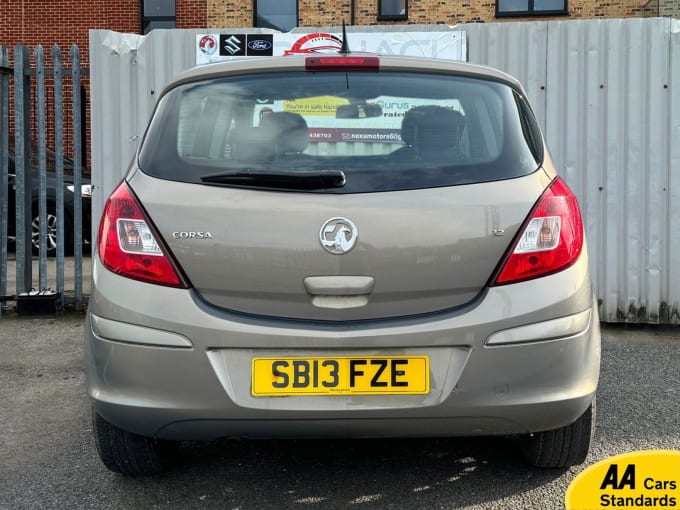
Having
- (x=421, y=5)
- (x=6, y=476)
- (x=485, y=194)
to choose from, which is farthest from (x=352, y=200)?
(x=421, y=5)

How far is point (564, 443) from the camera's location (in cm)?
286

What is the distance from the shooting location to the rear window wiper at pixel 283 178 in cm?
248

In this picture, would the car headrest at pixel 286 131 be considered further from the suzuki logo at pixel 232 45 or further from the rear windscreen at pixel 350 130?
the suzuki logo at pixel 232 45

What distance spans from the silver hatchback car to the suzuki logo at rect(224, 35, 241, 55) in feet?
13.9

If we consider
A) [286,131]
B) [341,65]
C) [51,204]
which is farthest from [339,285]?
[51,204]

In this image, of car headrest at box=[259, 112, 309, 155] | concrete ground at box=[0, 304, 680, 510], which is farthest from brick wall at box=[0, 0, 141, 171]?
car headrest at box=[259, 112, 309, 155]

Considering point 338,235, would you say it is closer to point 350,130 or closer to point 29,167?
point 350,130

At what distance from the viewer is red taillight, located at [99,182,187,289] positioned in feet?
8.11

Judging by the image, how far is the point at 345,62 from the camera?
9.04ft

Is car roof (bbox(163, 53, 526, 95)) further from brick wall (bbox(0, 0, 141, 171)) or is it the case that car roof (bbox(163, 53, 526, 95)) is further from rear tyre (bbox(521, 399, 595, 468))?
brick wall (bbox(0, 0, 141, 171))

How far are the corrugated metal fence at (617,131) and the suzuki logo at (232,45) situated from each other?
44.3 inches

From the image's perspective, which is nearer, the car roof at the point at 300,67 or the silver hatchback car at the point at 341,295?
the silver hatchback car at the point at 341,295

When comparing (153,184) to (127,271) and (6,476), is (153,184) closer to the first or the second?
(127,271)

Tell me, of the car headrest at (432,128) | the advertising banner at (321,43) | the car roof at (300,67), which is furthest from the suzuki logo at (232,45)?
the car headrest at (432,128)
